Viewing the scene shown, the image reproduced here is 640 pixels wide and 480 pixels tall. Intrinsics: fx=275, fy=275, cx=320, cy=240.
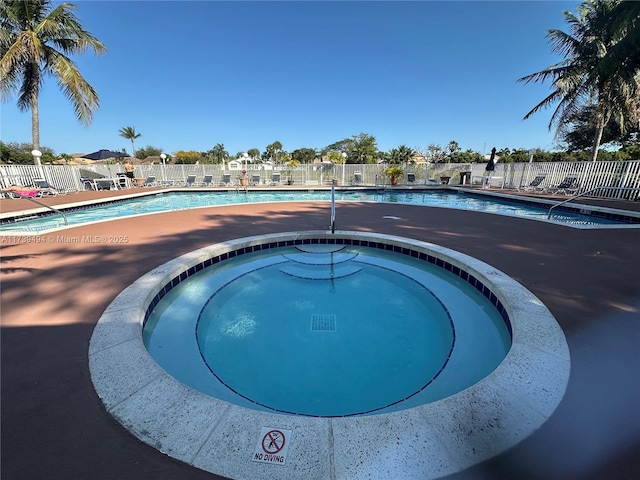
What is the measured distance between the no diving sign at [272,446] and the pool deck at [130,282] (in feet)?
0.90

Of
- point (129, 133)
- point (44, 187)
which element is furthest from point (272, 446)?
point (129, 133)

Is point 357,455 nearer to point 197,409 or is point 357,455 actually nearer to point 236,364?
point 197,409

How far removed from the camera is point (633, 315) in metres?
3.03

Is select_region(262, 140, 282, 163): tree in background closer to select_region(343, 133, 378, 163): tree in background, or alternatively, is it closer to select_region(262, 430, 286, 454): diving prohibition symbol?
select_region(343, 133, 378, 163): tree in background

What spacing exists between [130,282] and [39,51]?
17252 millimetres

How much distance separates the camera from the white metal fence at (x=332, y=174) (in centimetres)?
1402

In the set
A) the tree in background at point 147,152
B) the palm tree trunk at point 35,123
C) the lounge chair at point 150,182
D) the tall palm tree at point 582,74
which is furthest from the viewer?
the tree in background at point 147,152

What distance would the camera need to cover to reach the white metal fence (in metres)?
14.0

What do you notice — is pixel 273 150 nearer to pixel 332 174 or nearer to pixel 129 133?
pixel 129 133

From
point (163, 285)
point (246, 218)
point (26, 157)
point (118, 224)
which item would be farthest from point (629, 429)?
point (26, 157)

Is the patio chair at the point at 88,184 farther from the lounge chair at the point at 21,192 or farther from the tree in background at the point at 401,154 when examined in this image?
the tree in background at the point at 401,154

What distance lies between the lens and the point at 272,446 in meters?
1.66

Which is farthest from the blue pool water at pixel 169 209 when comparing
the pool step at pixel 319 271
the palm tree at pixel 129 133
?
the palm tree at pixel 129 133

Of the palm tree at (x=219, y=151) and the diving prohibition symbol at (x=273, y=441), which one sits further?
the palm tree at (x=219, y=151)
